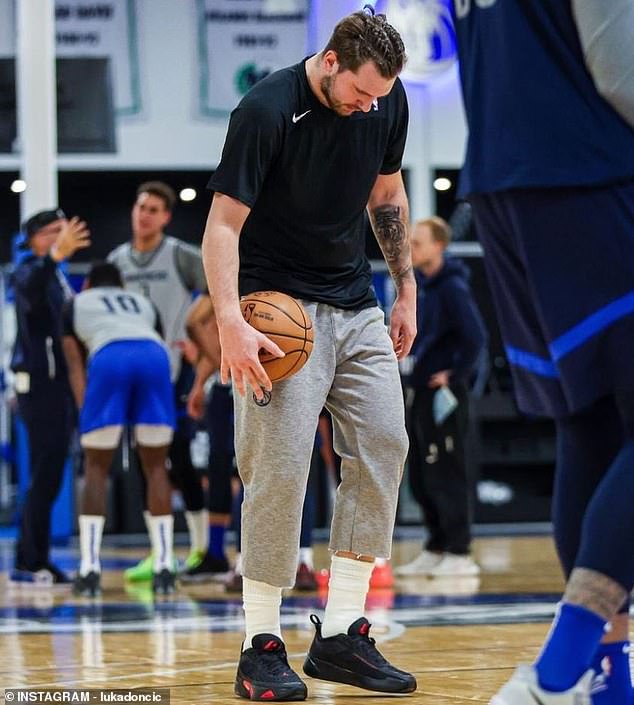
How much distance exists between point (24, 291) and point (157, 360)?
1188mm

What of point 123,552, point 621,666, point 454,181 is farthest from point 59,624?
point 454,181

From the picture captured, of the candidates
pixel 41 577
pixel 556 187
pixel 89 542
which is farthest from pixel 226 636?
pixel 41 577

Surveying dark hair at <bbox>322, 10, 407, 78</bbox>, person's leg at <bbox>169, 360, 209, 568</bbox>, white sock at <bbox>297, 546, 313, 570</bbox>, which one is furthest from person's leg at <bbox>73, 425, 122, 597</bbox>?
dark hair at <bbox>322, 10, 407, 78</bbox>

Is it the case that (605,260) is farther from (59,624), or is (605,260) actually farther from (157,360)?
(157,360)

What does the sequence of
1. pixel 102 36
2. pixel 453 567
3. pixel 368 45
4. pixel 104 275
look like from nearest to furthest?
pixel 368 45 → pixel 104 275 → pixel 453 567 → pixel 102 36

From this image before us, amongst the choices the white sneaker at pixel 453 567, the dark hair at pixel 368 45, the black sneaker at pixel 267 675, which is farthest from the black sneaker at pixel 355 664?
the white sneaker at pixel 453 567

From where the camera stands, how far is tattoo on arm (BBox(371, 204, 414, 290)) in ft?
12.4

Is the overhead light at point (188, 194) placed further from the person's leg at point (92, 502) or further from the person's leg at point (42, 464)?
the person's leg at point (92, 502)

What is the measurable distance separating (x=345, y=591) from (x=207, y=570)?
3.76 meters

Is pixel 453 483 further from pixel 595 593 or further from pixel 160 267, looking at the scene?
pixel 595 593

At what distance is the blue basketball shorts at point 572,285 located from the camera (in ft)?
8.53

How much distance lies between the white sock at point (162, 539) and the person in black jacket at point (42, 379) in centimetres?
83

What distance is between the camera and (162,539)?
6.82m

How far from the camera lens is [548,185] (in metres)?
2.68
